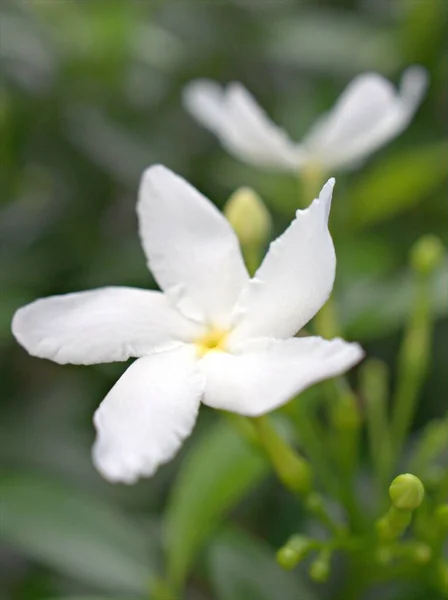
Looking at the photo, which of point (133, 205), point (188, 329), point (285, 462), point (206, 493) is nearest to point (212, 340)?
point (188, 329)

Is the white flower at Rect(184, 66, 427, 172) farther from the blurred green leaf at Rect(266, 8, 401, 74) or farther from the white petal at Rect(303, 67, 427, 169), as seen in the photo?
the blurred green leaf at Rect(266, 8, 401, 74)

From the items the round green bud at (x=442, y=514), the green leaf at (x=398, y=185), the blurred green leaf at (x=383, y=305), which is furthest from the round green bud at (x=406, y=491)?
the green leaf at (x=398, y=185)

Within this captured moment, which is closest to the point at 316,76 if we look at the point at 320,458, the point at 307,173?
the point at 307,173

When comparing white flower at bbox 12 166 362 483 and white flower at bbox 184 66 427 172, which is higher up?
white flower at bbox 184 66 427 172

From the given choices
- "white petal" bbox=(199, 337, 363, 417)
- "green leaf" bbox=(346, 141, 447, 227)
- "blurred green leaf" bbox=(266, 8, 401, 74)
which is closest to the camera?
"white petal" bbox=(199, 337, 363, 417)

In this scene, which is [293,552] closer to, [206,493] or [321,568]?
[321,568]

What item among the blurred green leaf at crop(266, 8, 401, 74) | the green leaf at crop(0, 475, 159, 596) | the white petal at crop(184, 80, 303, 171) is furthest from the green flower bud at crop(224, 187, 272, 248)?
the blurred green leaf at crop(266, 8, 401, 74)

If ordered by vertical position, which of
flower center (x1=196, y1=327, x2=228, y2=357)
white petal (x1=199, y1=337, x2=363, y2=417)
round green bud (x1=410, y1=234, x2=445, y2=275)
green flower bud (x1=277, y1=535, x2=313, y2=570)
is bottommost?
green flower bud (x1=277, y1=535, x2=313, y2=570)

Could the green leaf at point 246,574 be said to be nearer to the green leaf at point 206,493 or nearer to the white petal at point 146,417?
the green leaf at point 206,493
